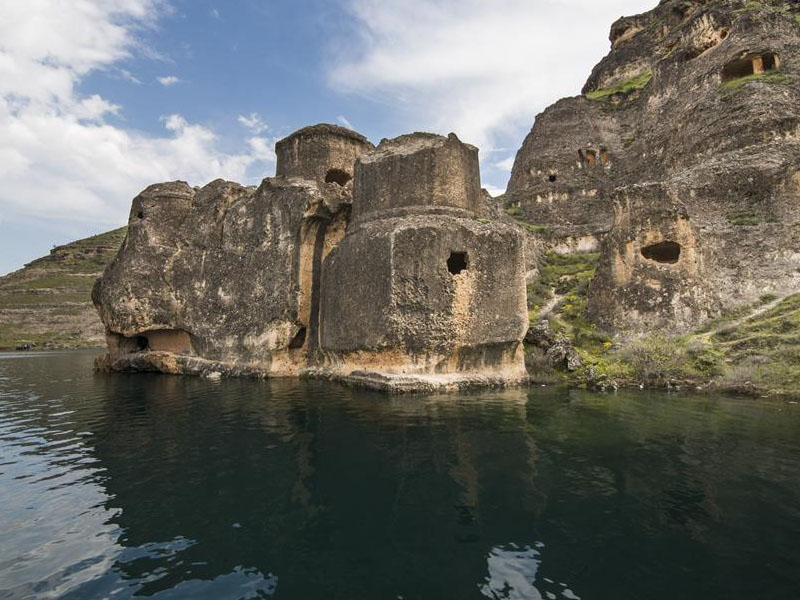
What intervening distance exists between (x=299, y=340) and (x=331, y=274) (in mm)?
3316

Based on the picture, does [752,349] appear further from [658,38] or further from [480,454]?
[658,38]

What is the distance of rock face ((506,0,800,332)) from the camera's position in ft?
53.3

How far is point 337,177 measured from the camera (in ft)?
68.0

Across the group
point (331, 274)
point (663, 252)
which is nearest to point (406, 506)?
point (331, 274)

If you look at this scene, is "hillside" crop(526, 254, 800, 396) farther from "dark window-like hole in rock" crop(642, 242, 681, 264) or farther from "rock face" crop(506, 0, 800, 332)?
"dark window-like hole in rock" crop(642, 242, 681, 264)

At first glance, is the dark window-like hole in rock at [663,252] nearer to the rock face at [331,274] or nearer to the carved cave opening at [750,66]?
the rock face at [331,274]

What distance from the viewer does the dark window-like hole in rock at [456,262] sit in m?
13.4

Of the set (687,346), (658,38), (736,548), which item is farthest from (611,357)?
(658,38)

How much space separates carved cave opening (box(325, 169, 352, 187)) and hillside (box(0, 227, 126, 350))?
168ft

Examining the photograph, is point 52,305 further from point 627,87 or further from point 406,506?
point 406,506

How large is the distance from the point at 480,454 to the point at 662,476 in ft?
7.40

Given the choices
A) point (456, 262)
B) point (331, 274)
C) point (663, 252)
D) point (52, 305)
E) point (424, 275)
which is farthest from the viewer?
point (52, 305)

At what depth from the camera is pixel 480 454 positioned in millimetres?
6605

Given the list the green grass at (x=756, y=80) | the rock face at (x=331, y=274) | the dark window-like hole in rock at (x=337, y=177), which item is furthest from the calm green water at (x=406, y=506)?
the green grass at (x=756, y=80)
